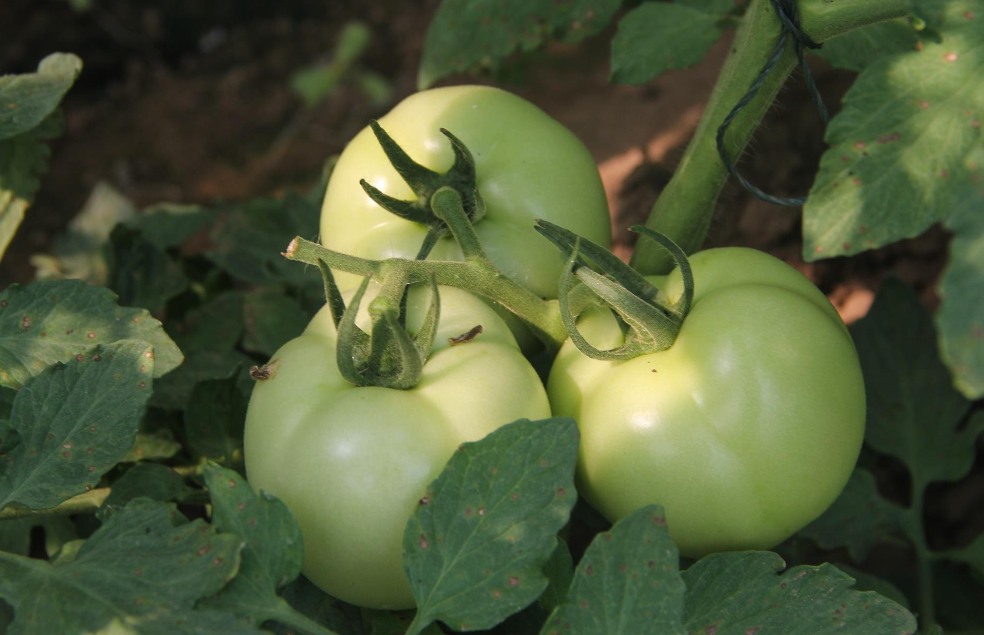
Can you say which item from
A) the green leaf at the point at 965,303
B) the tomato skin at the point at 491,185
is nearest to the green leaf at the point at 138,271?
the tomato skin at the point at 491,185

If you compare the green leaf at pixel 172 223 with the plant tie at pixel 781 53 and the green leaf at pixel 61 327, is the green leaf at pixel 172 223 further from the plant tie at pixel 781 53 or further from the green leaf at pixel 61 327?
Answer: the plant tie at pixel 781 53

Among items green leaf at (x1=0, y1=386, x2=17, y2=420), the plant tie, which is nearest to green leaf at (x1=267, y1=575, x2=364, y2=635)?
green leaf at (x1=0, y1=386, x2=17, y2=420)

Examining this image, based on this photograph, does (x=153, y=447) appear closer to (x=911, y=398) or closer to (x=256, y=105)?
(x=911, y=398)

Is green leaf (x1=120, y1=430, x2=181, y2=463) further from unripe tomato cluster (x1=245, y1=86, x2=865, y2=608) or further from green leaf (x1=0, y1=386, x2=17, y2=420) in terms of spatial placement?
unripe tomato cluster (x1=245, y1=86, x2=865, y2=608)

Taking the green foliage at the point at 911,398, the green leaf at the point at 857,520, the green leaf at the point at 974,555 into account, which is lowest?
the green leaf at the point at 974,555

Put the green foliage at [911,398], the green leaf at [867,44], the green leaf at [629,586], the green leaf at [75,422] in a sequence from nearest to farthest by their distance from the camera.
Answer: the green leaf at [629,586] → the green leaf at [75,422] → the green leaf at [867,44] → the green foliage at [911,398]

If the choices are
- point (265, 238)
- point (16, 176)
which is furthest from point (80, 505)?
point (265, 238)
